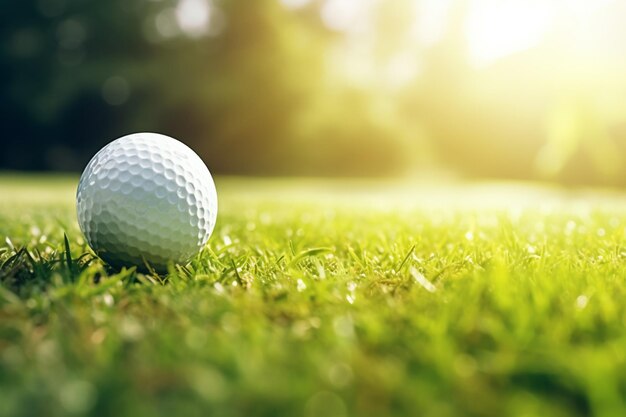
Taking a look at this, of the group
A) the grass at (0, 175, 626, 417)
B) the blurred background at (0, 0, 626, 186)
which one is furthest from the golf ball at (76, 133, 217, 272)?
the blurred background at (0, 0, 626, 186)

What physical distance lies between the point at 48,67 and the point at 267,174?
860cm

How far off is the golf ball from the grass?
0.14 meters

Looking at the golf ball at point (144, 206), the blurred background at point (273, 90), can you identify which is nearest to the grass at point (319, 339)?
the golf ball at point (144, 206)

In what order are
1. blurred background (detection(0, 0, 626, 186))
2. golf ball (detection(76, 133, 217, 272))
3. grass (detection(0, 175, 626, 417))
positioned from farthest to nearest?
blurred background (detection(0, 0, 626, 186)) < golf ball (detection(76, 133, 217, 272)) < grass (detection(0, 175, 626, 417))

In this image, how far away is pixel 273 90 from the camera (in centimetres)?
2177

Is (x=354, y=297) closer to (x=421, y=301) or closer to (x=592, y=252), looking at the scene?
(x=421, y=301)

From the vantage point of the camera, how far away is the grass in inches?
38.0

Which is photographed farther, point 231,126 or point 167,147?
point 231,126

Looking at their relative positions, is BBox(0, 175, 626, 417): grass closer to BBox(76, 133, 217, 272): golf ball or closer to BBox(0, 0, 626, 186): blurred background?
BBox(76, 133, 217, 272): golf ball

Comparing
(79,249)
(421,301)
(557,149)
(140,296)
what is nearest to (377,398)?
(421,301)

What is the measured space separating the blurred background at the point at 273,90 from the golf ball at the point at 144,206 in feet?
51.6

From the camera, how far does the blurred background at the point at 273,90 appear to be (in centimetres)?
1992

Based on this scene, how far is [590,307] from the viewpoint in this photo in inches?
55.5

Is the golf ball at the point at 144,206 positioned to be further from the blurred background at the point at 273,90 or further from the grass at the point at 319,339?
the blurred background at the point at 273,90
